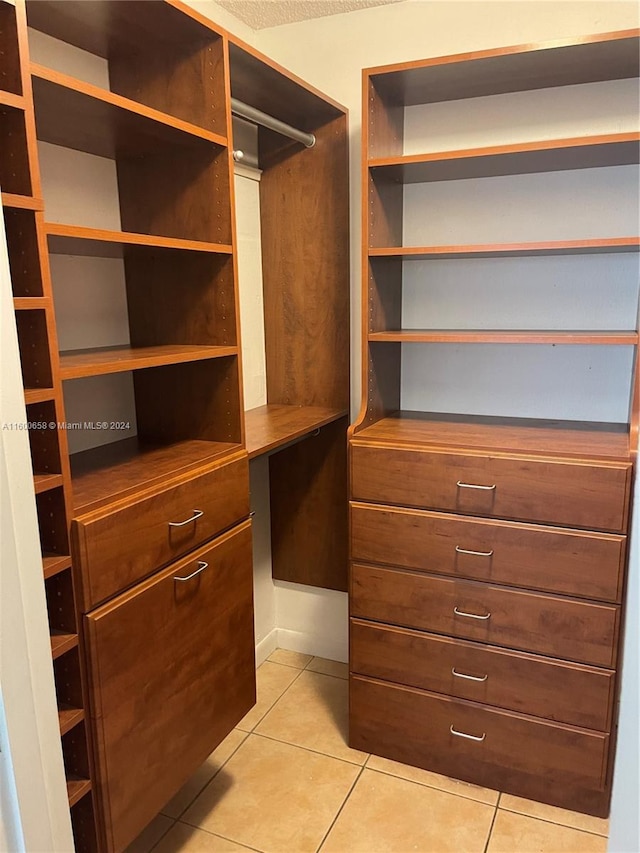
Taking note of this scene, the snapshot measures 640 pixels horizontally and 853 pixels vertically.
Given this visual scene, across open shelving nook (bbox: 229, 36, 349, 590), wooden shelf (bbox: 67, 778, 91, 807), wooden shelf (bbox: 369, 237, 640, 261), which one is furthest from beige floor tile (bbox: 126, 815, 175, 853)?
wooden shelf (bbox: 369, 237, 640, 261)

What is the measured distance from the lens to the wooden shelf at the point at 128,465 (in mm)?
1387

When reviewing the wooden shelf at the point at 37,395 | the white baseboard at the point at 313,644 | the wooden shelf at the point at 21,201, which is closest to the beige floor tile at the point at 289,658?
the white baseboard at the point at 313,644

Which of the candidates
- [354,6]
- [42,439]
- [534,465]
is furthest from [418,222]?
[42,439]

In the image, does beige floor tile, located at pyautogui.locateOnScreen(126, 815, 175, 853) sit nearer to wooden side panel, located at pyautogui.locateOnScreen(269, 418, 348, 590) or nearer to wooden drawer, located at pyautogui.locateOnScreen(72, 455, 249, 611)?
wooden drawer, located at pyautogui.locateOnScreen(72, 455, 249, 611)

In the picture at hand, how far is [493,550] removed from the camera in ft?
5.96

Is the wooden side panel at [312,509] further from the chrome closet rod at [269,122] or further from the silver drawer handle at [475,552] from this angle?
the chrome closet rod at [269,122]

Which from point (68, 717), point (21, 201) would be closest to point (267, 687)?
point (68, 717)

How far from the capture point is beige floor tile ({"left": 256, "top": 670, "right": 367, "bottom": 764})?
216 cm

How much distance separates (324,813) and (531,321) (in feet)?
5.45

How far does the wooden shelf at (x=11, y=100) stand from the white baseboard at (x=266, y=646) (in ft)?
6.95

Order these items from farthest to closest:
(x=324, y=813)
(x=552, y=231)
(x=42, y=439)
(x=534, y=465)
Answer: (x=552, y=231) → (x=324, y=813) → (x=534, y=465) → (x=42, y=439)

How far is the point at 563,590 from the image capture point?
1.76 metres

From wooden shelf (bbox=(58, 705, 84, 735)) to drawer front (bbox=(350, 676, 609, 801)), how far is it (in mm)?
1012

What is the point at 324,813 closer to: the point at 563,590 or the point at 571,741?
the point at 571,741
